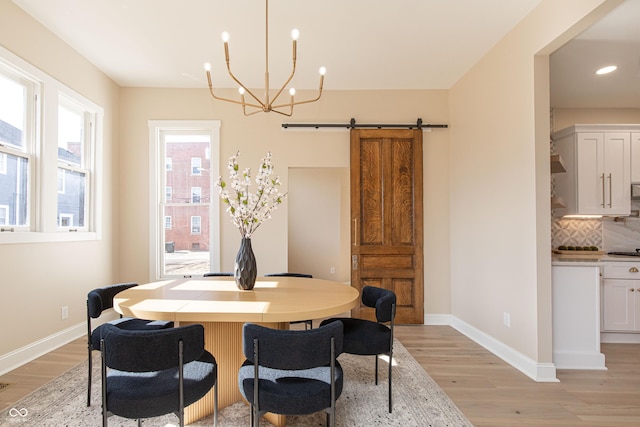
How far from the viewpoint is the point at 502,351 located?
3.26 m

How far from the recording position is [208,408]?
2193 mm

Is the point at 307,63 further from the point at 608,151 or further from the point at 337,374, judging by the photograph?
the point at 608,151

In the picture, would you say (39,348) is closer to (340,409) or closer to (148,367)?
(148,367)

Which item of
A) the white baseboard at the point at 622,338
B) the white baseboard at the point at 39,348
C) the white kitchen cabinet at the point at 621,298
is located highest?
the white kitchen cabinet at the point at 621,298

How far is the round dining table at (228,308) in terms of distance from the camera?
1.81 m

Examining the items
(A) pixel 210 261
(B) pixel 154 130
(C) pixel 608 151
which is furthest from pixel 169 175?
(C) pixel 608 151

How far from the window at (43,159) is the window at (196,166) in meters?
1.12

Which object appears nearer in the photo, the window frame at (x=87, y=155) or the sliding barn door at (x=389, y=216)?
the window frame at (x=87, y=155)

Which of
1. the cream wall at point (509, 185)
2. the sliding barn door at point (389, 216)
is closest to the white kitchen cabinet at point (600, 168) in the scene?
the cream wall at point (509, 185)

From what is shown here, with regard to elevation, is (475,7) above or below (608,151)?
above

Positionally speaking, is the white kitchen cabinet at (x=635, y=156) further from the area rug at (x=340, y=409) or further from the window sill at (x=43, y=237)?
the window sill at (x=43, y=237)

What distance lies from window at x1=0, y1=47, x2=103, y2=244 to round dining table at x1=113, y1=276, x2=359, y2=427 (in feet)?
5.06

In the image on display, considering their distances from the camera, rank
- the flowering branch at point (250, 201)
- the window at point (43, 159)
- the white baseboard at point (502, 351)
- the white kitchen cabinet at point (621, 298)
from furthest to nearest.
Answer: the white kitchen cabinet at point (621, 298) < the window at point (43, 159) < the white baseboard at point (502, 351) < the flowering branch at point (250, 201)

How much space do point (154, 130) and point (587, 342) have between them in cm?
518
